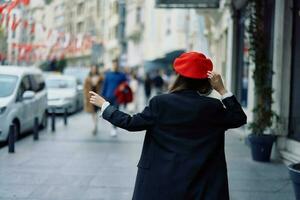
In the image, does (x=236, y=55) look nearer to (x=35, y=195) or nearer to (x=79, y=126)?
(x=79, y=126)

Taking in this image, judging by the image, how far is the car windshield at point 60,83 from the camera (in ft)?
73.1

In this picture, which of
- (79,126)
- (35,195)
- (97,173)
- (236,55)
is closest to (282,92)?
(97,173)

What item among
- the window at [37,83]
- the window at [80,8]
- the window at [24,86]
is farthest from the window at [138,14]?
the window at [24,86]

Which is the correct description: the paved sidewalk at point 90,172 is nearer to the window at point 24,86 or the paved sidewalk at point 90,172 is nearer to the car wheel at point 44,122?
the window at point 24,86

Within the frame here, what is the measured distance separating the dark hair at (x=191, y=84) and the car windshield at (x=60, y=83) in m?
18.9

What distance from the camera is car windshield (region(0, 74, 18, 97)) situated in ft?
41.1

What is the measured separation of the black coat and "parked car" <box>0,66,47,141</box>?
852cm

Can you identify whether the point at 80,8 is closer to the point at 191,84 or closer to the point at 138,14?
the point at 138,14

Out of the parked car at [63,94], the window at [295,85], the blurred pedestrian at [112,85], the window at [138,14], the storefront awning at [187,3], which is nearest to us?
the window at [295,85]

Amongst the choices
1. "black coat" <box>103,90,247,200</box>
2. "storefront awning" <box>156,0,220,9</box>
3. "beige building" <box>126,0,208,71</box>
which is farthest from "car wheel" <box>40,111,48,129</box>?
"black coat" <box>103,90,247,200</box>

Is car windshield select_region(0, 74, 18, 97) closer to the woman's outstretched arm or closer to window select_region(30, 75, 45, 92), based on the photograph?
window select_region(30, 75, 45, 92)

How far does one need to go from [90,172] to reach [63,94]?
12.5 metres

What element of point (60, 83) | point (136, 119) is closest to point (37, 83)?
point (60, 83)

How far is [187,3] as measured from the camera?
17.3 meters
